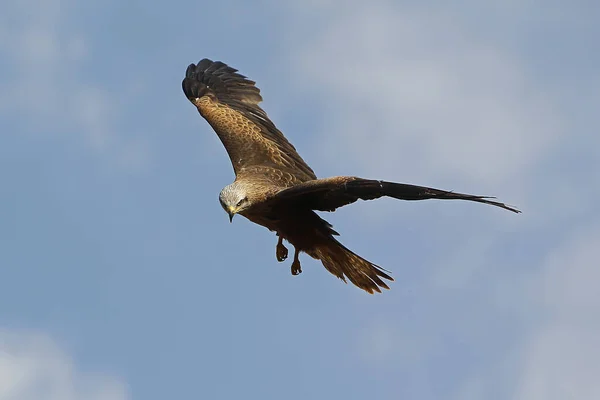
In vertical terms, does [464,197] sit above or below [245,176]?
below

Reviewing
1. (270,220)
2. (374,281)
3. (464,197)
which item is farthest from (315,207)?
(464,197)

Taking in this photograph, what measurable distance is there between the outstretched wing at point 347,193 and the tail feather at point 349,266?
72 centimetres

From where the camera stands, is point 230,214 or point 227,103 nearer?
point 230,214

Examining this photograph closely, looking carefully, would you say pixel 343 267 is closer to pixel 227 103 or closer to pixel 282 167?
pixel 282 167

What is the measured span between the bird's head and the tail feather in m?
1.14

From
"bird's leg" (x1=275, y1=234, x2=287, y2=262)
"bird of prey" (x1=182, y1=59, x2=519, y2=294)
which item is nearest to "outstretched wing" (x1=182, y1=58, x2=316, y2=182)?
"bird of prey" (x1=182, y1=59, x2=519, y2=294)

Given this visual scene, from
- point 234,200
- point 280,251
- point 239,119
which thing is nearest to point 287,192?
point 234,200

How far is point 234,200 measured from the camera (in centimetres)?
1171

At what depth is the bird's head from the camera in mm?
11680

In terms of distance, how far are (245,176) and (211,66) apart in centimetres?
439

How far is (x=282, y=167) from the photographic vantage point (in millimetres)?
13234

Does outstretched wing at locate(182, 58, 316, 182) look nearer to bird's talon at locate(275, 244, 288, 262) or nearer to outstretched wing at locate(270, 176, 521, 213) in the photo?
bird's talon at locate(275, 244, 288, 262)

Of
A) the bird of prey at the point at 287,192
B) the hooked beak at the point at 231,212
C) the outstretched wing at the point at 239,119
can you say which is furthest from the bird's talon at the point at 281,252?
the hooked beak at the point at 231,212

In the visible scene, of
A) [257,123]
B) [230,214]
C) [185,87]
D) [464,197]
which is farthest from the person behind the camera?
[185,87]
